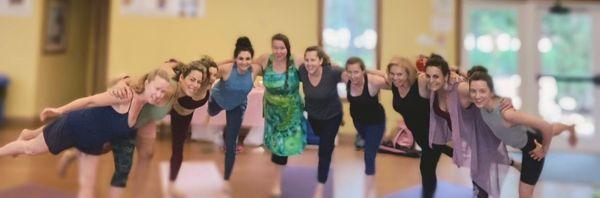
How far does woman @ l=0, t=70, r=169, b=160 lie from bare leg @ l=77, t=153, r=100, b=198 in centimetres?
3

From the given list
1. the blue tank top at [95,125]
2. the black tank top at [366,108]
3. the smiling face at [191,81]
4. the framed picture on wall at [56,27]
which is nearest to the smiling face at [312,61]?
the black tank top at [366,108]

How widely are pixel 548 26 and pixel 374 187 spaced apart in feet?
8.06

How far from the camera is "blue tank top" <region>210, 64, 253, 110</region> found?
1.51m

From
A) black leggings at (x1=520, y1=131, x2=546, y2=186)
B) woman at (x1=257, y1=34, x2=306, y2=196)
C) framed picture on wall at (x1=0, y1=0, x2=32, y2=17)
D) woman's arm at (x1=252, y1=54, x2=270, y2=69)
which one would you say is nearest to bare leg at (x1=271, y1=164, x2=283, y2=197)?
woman at (x1=257, y1=34, x2=306, y2=196)

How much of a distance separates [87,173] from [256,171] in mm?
526

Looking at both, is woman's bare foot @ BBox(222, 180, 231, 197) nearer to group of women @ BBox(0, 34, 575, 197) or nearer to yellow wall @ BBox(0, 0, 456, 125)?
group of women @ BBox(0, 34, 575, 197)

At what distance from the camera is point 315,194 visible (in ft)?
5.97

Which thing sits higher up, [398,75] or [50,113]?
[398,75]

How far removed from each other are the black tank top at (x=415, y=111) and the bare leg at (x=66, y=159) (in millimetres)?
917

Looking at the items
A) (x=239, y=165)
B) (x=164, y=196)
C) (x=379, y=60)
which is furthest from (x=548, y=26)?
(x=164, y=196)

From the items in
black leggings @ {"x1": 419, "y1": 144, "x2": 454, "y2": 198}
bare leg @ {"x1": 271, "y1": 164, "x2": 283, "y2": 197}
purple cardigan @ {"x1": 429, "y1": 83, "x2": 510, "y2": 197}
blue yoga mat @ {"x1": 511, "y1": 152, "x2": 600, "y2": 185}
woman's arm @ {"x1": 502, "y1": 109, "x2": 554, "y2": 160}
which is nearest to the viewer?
woman's arm @ {"x1": 502, "y1": 109, "x2": 554, "y2": 160}

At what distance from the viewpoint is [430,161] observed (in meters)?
1.55

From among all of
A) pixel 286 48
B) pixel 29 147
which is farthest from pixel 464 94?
pixel 29 147

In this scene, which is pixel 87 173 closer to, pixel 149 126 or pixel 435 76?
pixel 149 126
